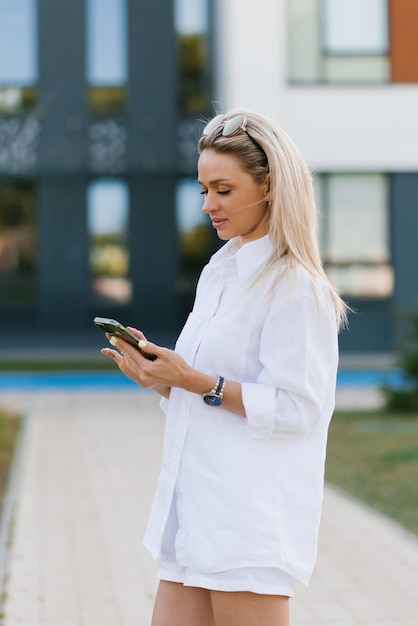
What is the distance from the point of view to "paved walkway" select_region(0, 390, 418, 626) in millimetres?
5426

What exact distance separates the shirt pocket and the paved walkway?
2747 mm

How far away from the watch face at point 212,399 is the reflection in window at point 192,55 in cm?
2089

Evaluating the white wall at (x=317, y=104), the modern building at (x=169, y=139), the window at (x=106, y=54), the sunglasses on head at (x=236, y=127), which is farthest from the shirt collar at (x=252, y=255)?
the window at (x=106, y=54)

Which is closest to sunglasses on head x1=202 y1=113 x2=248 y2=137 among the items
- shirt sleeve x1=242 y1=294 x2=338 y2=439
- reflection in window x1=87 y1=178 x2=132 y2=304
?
shirt sleeve x1=242 y1=294 x2=338 y2=439

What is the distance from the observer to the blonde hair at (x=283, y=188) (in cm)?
272

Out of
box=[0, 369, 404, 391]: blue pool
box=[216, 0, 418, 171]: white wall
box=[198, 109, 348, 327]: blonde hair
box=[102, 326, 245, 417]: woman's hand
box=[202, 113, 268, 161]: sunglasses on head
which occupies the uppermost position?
box=[216, 0, 418, 171]: white wall

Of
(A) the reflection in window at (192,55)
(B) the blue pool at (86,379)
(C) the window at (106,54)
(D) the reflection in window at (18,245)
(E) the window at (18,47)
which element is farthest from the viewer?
(D) the reflection in window at (18,245)

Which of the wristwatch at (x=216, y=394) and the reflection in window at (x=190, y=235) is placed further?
the reflection in window at (x=190, y=235)

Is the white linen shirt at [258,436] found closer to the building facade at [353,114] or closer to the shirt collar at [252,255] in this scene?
the shirt collar at [252,255]

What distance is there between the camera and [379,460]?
398 inches

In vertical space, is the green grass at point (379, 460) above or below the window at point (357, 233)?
below

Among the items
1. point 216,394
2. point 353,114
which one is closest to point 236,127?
point 216,394

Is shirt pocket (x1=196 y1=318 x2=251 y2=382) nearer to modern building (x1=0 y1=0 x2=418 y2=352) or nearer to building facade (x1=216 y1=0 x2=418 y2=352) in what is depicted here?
modern building (x1=0 y1=0 x2=418 y2=352)

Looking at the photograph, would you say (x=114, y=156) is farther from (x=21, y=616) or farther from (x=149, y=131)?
(x=21, y=616)
